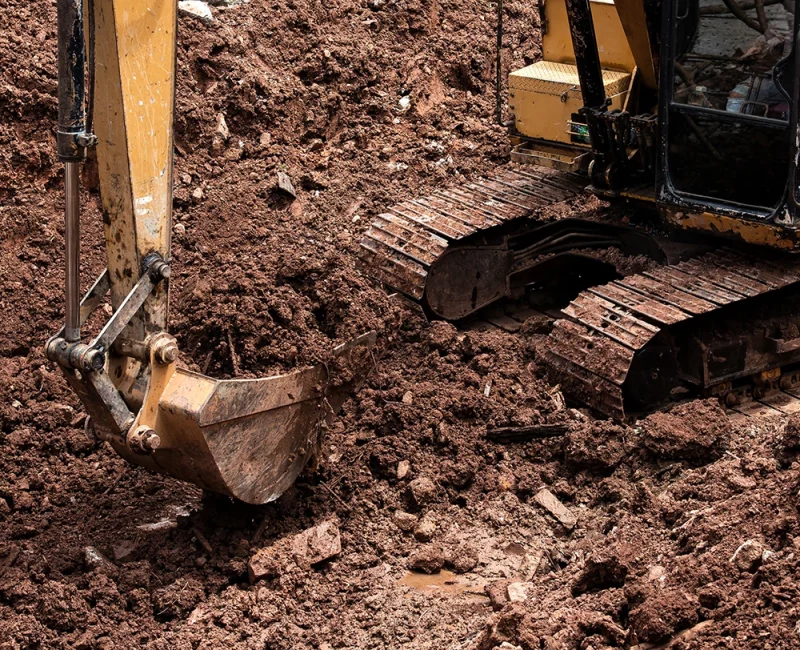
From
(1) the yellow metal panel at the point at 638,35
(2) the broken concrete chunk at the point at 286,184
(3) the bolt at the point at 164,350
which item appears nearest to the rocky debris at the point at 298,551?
(3) the bolt at the point at 164,350

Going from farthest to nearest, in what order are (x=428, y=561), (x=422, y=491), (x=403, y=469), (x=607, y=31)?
(x=607, y=31) → (x=403, y=469) → (x=422, y=491) → (x=428, y=561)

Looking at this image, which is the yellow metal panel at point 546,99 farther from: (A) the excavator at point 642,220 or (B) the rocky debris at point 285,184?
(B) the rocky debris at point 285,184

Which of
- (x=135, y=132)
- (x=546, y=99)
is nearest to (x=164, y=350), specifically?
(x=135, y=132)

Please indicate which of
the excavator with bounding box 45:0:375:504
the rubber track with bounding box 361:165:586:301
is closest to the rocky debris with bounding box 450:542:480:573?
the excavator with bounding box 45:0:375:504

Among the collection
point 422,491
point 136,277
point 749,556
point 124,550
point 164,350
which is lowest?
point 124,550

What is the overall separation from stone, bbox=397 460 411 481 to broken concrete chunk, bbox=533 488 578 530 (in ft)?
2.26

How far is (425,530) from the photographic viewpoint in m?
5.98

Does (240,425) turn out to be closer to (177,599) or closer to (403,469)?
(177,599)

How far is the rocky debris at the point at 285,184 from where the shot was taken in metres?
8.98

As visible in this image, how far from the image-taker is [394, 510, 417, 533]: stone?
603 centimetres

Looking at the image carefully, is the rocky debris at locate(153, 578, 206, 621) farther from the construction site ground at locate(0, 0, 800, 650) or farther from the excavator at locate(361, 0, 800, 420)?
the excavator at locate(361, 0, 800, 420)

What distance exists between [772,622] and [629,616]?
623 millimetres

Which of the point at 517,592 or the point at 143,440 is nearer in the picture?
the point at 143,440

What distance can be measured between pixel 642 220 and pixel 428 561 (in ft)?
10.1
